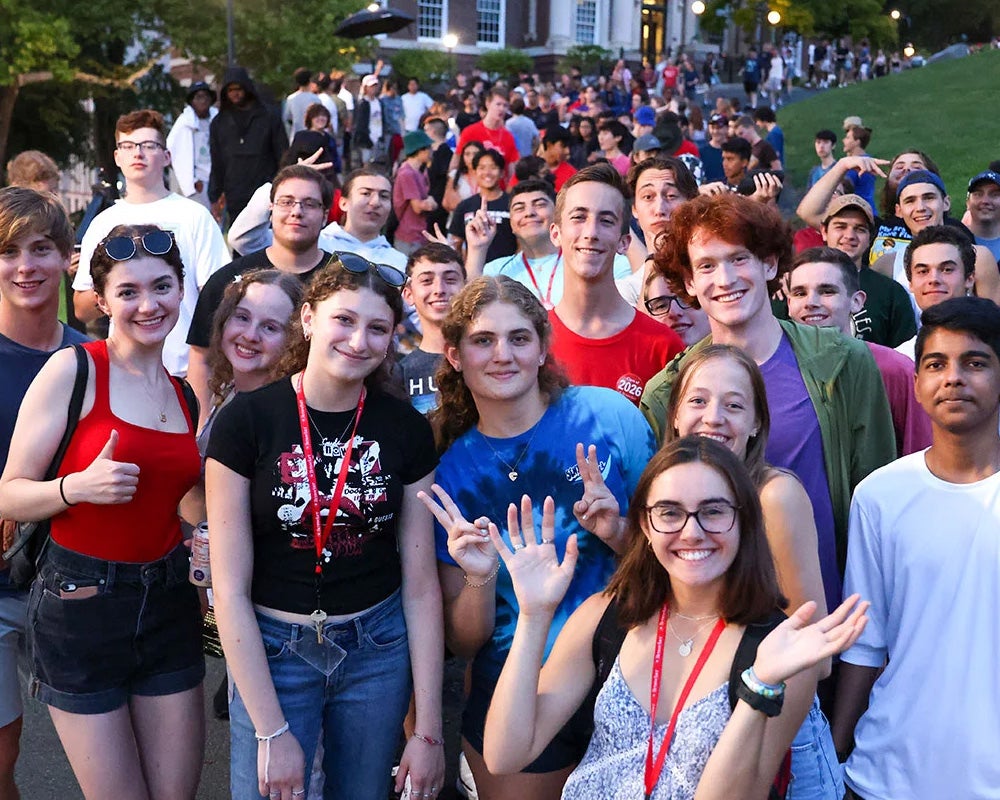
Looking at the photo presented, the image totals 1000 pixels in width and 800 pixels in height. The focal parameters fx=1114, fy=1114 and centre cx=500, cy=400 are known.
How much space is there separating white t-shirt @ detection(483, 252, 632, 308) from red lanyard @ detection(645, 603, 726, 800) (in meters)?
3.04

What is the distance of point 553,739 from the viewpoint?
126 inches

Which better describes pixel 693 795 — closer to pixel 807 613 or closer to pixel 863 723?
pixel 807 613

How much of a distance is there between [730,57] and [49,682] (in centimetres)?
4598

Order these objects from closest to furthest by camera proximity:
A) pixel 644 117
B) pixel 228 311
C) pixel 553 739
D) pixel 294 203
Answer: pixel 553 739, pixel 228 311, pixel 294 203, pixel 644 117

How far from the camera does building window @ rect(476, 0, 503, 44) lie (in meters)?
48.0

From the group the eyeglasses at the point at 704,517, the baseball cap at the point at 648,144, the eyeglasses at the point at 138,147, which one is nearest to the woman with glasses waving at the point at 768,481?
the eyeglasses at the point at 704,517

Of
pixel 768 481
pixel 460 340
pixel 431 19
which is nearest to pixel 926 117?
pixel 431 19

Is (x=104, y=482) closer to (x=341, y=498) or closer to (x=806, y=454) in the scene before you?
(x=341, y=498)

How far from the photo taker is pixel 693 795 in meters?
2.66

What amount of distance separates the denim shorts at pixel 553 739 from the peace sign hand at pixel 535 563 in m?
0.38

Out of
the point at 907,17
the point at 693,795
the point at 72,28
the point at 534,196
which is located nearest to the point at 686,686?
the point at 693,795

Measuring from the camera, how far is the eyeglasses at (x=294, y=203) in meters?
5.46

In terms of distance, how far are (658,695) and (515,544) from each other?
1.77 ft

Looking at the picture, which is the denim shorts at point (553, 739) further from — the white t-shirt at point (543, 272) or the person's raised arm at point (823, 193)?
the person's raised arm at point (823, 193)
